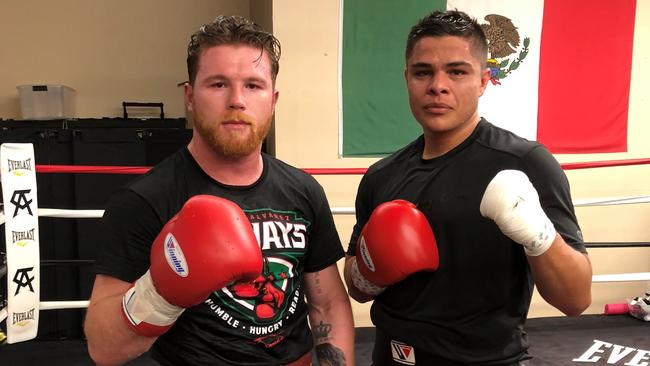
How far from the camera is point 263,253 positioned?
3.31ft

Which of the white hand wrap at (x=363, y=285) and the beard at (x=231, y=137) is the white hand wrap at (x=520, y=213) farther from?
the beard at (x=231, y=137)

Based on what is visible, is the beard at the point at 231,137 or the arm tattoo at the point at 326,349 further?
the arm tattoo at the point at 326,349

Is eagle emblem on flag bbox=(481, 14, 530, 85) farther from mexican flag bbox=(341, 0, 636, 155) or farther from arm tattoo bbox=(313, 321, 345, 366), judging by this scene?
arm tattoo bbox=(313, 321, 345, 366)

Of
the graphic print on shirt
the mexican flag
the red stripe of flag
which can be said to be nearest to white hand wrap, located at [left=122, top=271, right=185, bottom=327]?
the graphic print on shirt

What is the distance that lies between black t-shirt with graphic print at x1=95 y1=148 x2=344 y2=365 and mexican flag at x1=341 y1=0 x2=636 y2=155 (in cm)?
166

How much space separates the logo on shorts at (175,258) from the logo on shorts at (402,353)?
1.74 ft

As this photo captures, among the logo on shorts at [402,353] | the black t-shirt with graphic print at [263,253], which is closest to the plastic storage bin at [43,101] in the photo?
the black t-shirt with graphic print at [263,253]

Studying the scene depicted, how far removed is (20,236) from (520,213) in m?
1.80

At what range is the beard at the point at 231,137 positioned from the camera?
0.97 meters

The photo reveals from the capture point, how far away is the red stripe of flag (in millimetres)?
2824

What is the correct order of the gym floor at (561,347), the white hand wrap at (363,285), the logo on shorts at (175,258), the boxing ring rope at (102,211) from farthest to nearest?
the gym floor at (561,347) → the boxing ring rope at (102,211) → the white hand wrap at (363,285) → the logo on shorts at (175,258)

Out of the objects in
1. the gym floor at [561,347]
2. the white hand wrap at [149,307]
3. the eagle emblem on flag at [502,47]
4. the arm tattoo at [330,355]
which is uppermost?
the eagle emblem on flag at [502,47]

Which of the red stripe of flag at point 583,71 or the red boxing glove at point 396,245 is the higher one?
the red stripe of flag at point 583,71

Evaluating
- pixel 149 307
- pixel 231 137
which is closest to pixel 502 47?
pixel 231 137
